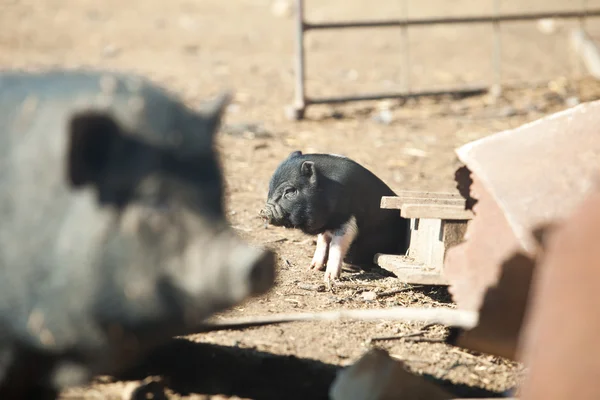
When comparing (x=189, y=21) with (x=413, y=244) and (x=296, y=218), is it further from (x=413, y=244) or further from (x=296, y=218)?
(x=413, y=244)

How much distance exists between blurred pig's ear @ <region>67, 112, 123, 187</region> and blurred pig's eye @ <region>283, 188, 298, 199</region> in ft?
11.8

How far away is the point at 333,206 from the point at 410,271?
6.51 feet

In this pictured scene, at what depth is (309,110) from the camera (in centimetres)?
1041

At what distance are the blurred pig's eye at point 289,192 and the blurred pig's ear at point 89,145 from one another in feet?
11.8

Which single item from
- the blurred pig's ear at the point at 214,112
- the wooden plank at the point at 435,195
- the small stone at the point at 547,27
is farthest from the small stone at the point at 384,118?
the blurred pig's ear at the point at 214,112

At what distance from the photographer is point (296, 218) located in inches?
246

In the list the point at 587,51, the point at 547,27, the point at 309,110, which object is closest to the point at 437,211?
the point at 309,110

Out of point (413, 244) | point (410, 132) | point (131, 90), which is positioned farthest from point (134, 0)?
point (131, 90)

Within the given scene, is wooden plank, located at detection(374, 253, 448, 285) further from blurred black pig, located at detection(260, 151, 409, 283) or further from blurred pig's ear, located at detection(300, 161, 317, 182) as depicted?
blurred pig's ear, located at detection(300, 161, 317, 182)

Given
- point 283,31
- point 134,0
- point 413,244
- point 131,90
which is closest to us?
point 131,90

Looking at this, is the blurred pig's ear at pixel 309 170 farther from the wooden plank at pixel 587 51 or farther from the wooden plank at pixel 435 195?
the wooden plank at pixel 587 51

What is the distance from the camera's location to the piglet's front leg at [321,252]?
5.84m

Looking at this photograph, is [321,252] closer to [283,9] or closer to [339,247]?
[339,247]

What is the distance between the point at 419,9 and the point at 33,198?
13944 mm
